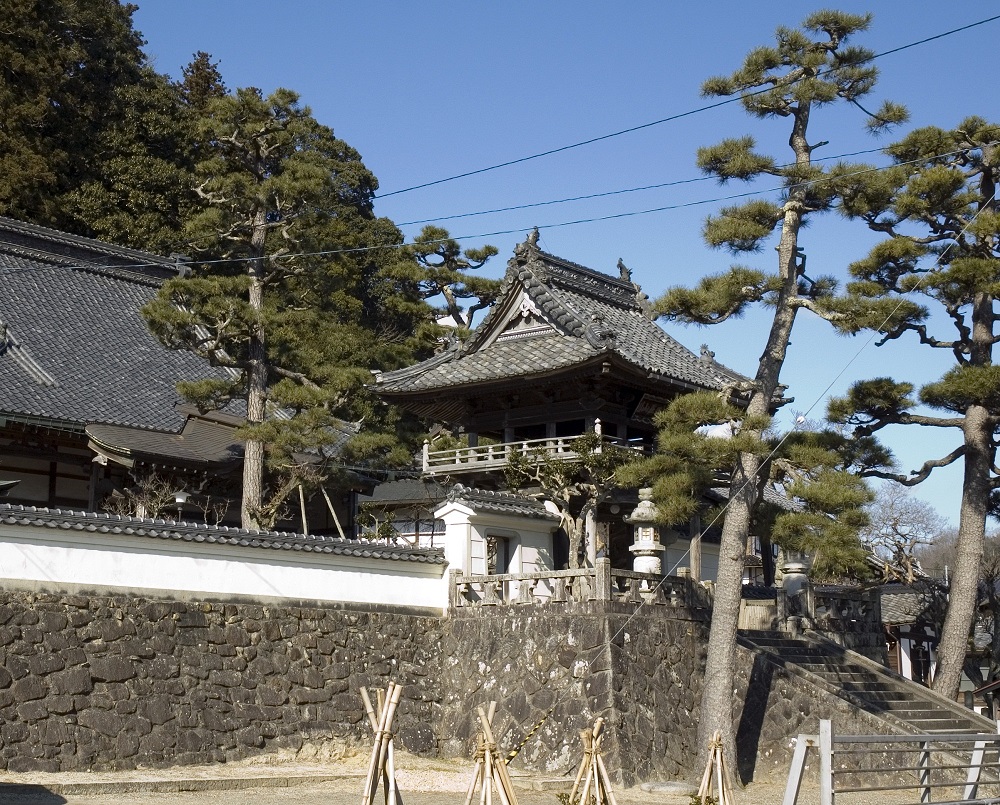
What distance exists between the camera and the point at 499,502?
1902cm

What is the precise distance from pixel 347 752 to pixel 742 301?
27.0 feet

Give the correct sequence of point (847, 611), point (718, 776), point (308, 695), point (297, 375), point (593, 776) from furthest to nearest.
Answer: point (847, 611)
point (297, 375)
point (308, 695)
point (718, 776)
point (593, 776)

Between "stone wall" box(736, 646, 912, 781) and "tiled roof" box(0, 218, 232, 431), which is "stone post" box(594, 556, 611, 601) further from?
"tiled roof" box(0, 218, 232, 431)

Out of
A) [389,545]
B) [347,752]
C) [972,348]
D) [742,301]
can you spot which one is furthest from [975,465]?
[347,752]

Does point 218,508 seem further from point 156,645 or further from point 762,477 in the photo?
point 762,477

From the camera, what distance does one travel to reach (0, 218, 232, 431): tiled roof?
2192 centimetres

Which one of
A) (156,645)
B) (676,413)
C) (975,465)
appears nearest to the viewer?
(156,645)

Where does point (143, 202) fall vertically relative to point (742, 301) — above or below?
above

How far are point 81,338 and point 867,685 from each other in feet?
54.4

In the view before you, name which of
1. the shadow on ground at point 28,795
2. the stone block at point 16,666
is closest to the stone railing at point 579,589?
the stone block at point 16,666

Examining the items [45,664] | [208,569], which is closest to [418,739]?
[208,569]

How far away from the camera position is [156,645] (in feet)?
48.8

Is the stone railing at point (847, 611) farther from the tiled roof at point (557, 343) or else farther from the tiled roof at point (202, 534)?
the tiled roof at point (202, 534)

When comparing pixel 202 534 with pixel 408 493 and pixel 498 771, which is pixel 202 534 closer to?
pixel 498 771
